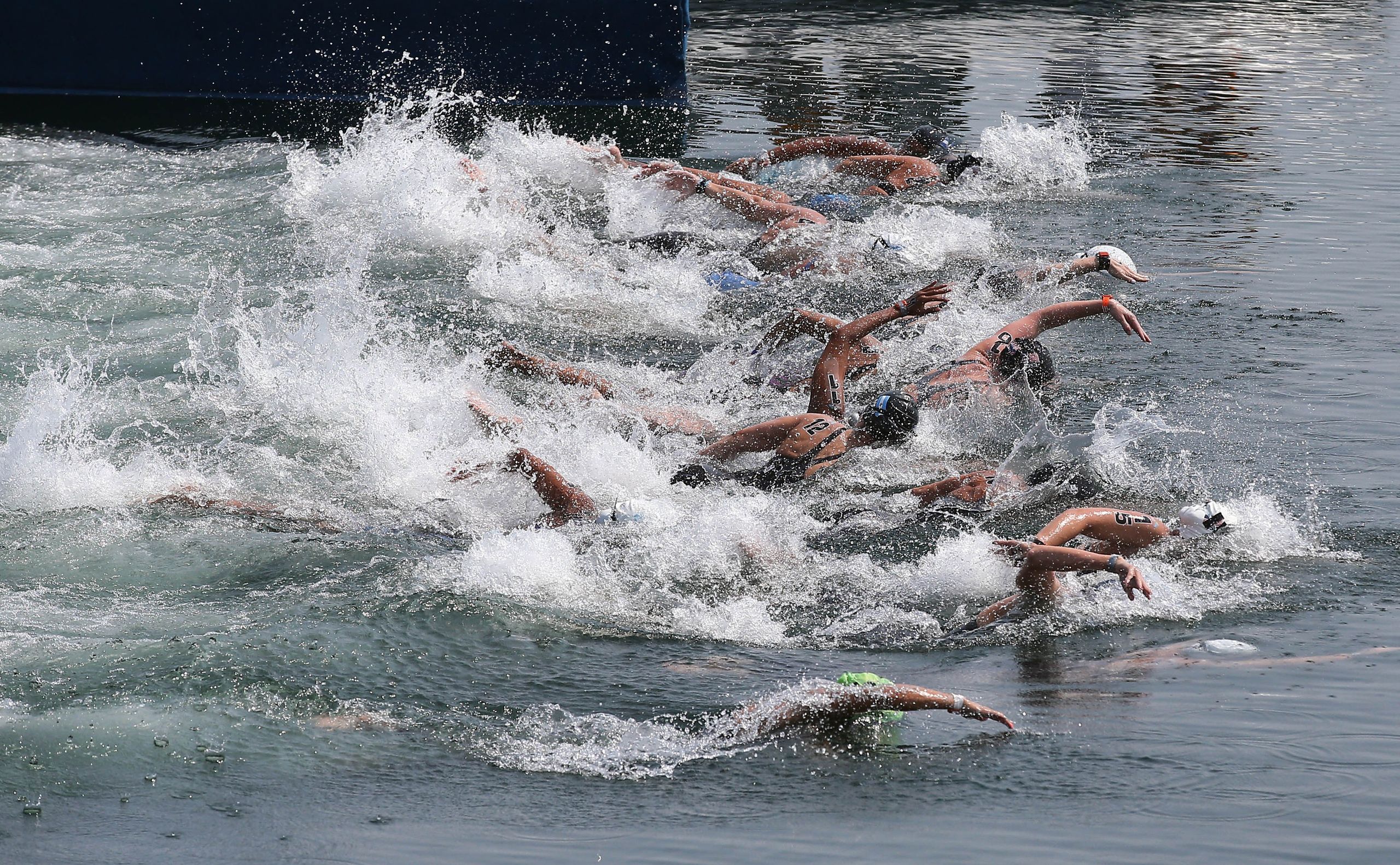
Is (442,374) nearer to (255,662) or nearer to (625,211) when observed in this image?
(255,662)

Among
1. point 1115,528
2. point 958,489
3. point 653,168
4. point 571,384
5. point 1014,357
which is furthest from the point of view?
point 653,168

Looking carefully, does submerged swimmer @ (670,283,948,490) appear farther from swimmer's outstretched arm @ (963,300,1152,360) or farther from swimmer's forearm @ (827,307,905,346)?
swimmer's outstretched arm @ (963,300,1152,360)

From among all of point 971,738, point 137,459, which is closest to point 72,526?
point 137,459

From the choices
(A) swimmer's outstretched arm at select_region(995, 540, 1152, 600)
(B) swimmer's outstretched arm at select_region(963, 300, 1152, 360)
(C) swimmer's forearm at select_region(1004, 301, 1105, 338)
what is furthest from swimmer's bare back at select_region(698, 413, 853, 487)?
(A) swimmer's outstretched arm at select_region(995, 540, 1152, 600)

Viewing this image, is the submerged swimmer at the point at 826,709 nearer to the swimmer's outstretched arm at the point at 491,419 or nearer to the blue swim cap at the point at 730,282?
the swimmer's outstretched arm at the point at 491,419

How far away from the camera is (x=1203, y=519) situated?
7391mm

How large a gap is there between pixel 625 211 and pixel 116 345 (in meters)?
5.52

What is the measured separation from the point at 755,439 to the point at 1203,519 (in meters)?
2.76

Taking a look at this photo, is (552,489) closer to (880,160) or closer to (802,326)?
(802,326)

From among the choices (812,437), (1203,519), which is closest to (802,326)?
(812,437)

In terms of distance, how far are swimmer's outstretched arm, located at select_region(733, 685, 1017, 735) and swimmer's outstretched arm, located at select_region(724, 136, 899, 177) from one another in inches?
407

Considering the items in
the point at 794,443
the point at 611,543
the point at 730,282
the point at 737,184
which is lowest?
the point at 611,543

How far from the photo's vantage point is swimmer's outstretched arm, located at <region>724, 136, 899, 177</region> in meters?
15.4

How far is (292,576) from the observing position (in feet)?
24.1
